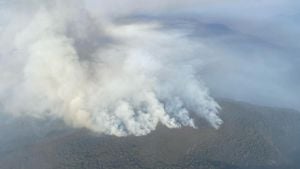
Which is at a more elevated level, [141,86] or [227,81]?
[141,86]

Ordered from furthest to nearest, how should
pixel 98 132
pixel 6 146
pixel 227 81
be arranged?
pixel 227 81 < pixel 98 132 < pixel 6 146

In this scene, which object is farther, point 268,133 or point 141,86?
point 141,86

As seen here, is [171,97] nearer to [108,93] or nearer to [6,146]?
[108,93]

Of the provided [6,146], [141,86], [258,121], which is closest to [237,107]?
[258,121]

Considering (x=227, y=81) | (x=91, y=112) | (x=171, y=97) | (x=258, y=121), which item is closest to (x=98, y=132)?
(x=91, y=112)

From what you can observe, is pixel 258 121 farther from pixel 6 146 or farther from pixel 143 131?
pixel 6 146

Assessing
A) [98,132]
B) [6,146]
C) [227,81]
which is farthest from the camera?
[227,81]
